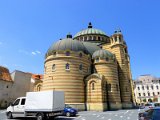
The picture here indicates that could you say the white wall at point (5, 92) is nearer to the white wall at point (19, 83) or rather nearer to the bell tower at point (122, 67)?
the white wall at point (19, 83)

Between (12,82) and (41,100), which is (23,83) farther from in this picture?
(41,100)

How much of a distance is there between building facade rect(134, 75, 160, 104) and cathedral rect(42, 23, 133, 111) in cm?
4154

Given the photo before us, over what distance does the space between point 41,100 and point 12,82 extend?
1211 inches

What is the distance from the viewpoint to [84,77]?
33.4m

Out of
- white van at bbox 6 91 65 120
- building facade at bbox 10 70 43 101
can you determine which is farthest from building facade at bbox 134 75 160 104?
white van at bbox 6 91 65 120

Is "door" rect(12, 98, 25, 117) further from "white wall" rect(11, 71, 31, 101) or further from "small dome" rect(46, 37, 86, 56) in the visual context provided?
"white wall" rect(11, 71, 31, 101)

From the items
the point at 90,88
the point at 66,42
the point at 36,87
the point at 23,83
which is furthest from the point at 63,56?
the point at 23,83

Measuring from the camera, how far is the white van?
15797 mm

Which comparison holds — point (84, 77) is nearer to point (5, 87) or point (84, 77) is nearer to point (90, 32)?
point (90, 32)

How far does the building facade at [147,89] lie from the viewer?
241 feet

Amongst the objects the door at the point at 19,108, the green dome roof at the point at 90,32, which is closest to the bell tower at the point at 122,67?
the green dome roof at the point at 90,32

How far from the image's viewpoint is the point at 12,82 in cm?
4319

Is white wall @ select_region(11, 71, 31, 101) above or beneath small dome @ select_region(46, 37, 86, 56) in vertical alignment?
beneath

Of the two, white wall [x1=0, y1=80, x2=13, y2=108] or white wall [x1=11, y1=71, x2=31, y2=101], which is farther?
white wall [x1=11, y1=71, x2=31, y2=101]
